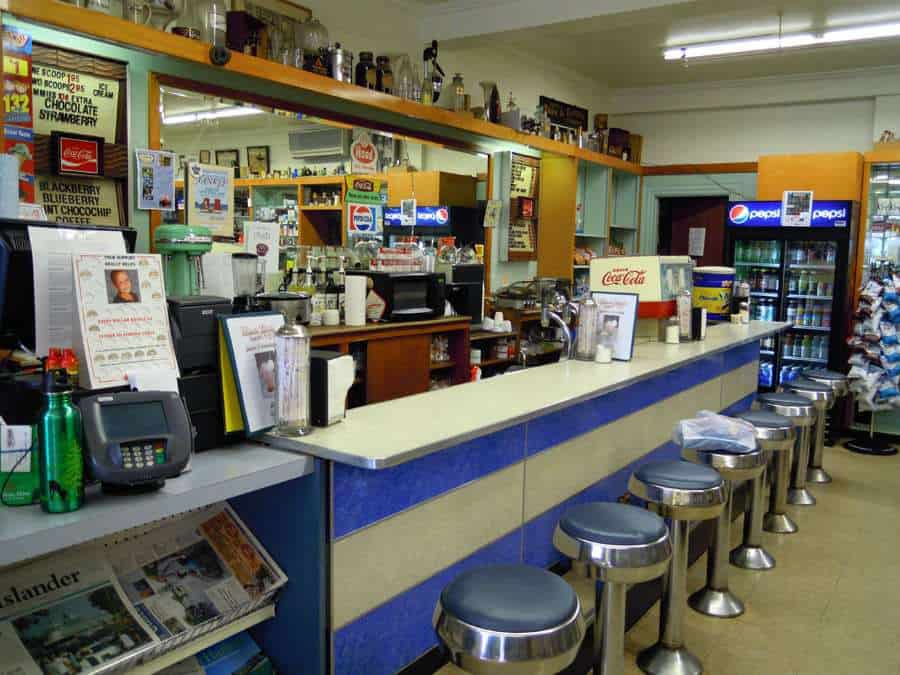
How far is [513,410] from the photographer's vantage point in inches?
98.3

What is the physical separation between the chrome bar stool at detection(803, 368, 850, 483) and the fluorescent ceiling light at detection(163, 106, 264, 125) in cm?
417

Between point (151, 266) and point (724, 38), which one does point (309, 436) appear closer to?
point (151, 266)

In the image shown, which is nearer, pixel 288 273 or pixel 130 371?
pixel 130 371

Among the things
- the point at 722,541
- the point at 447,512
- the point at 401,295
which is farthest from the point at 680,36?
the point at 447,512

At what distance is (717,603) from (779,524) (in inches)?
50.0

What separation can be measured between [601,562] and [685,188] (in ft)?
23.4

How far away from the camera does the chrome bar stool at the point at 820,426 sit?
509cm

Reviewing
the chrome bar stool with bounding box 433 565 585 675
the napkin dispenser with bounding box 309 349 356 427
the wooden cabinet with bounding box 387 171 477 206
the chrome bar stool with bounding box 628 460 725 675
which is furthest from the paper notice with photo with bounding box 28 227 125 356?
the wooden cabinet with bounding box 387 171 477 206

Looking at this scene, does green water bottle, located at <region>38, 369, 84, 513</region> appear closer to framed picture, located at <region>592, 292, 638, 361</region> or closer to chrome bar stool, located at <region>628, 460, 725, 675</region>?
chrome bar stool, located at <region>628, 460, 725, 675</region>

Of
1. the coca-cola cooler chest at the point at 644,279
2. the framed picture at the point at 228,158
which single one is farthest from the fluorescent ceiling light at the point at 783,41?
the framed picture at the point at 228,158

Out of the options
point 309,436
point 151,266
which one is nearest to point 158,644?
point 309,436

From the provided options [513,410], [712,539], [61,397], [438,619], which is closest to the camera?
[61,397]

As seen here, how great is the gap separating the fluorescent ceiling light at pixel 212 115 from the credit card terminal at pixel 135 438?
2.43 m

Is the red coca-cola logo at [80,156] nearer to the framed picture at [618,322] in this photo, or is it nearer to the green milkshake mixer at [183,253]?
the green milkshake mixer at [183,253]
